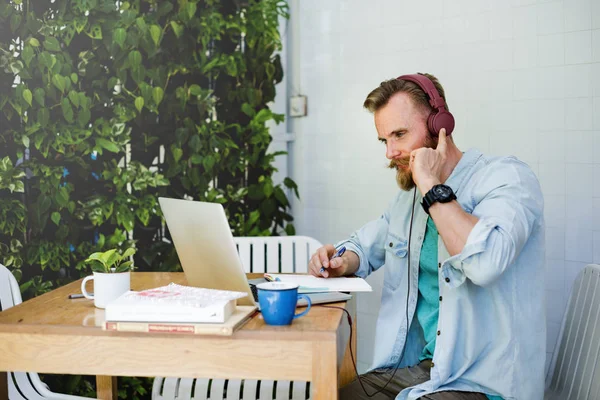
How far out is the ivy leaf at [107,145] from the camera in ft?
8.51

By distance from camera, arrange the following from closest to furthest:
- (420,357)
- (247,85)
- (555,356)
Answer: (420,357)
(555,356)
(247,85)

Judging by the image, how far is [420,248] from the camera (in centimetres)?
190

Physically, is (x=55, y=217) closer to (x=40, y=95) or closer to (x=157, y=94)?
(x=40, y=95)

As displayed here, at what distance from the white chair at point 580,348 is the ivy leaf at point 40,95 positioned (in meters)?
1.98

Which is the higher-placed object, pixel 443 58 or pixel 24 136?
pixel 443 58

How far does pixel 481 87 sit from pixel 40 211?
1910 mm

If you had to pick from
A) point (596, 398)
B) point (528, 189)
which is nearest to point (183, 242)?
point (528, 189)

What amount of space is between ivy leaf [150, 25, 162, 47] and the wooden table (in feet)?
5.48

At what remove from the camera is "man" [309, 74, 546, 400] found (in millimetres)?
1553

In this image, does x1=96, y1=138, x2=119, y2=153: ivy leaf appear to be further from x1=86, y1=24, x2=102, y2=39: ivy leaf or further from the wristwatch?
the wristwatch

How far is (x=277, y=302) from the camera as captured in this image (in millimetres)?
1353

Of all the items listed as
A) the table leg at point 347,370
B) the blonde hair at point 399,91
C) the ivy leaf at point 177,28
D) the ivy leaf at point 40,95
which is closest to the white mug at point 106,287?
the table leg at point 347,370

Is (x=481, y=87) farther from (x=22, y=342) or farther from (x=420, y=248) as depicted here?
(x=22, y=342)

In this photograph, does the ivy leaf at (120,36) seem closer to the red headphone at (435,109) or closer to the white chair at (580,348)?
the red headphone at (435,109)
